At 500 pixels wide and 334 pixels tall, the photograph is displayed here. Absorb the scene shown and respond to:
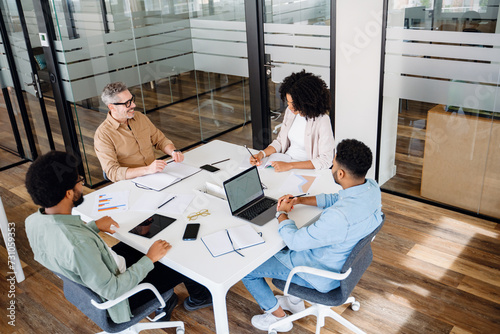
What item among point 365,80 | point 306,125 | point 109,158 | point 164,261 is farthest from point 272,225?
point 365,80

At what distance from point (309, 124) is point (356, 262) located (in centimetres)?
127

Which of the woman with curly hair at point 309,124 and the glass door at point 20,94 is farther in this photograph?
the glass door at point 20,94

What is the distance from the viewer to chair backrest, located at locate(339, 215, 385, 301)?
218 centimetres

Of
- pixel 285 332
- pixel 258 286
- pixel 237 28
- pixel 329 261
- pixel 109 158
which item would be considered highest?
pixel 237 28

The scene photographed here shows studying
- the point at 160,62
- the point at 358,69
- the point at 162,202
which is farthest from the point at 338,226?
the point at 160,62

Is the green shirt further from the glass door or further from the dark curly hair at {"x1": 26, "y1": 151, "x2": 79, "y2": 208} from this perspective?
the glass door

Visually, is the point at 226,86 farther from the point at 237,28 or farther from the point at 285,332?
the point at 285,332

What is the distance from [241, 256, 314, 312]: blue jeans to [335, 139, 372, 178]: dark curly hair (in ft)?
2.15

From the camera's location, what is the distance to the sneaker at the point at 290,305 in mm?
2973

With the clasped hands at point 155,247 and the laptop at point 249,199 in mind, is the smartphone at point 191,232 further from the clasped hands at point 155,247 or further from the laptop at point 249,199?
the laptop at point 249,199

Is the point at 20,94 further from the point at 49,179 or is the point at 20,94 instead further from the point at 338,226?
the point at 338,226

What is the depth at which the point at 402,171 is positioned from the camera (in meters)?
4.37

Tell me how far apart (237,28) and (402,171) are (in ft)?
7.56

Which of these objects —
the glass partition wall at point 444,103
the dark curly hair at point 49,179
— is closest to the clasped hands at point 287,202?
the dark curly hair at point 49,179
